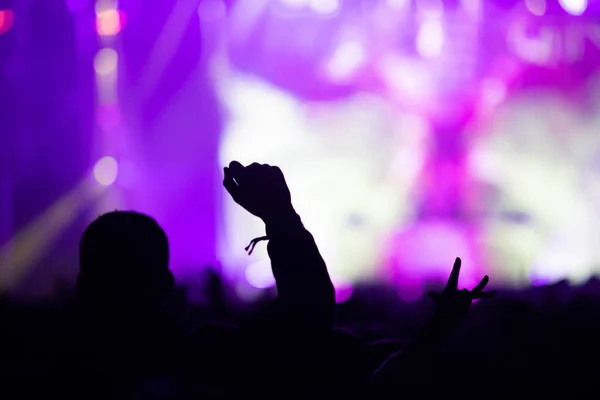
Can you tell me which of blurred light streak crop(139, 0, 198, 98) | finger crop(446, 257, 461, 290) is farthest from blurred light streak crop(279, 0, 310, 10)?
finger crop(446, 257, 461, 290)

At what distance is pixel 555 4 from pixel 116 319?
14439 millimetres

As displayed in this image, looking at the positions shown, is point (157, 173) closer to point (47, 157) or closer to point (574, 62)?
point (47, 157)

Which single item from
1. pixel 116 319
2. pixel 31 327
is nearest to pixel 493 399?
pixel 116 319

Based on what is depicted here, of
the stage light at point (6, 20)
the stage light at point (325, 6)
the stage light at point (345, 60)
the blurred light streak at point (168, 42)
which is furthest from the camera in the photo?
the blurred light streak at point (168, 42)

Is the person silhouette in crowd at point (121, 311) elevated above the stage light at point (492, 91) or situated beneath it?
situated beneath

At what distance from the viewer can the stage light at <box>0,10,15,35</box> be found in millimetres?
13266

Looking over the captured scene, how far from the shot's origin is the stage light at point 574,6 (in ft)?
45.5

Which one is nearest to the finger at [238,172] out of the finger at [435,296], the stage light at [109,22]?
the finger at [435,296]

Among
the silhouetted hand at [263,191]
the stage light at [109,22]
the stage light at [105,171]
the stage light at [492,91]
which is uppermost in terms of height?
the stage light at [109,22]

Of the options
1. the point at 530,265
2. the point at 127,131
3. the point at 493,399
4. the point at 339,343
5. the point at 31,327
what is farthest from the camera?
the point at 127,131

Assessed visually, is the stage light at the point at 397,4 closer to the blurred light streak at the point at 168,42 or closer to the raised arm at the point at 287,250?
the blurred light streak at the point at 168,42

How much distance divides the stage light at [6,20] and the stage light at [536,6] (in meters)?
10.2

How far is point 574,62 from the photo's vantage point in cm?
1411

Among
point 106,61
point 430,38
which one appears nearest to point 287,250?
point 430,38
